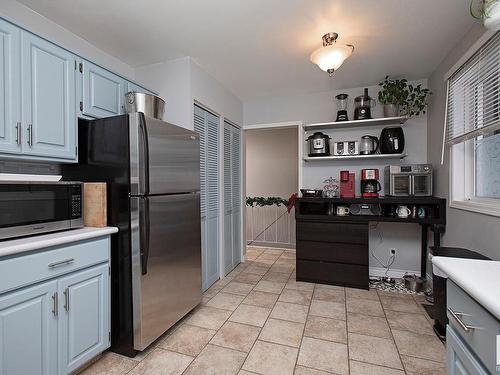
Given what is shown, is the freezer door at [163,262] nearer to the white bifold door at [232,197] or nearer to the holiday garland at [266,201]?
the white bifold door at [232,197]

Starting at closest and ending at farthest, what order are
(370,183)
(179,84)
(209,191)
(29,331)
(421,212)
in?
(29,331) → (179,84) → (421,212) → (209,191) → (370,183)

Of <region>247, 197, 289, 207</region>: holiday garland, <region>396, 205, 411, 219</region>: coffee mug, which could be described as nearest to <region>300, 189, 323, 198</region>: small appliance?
<region>396, 205, 411, 219</region>: coffee mug

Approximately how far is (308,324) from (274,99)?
3022mm

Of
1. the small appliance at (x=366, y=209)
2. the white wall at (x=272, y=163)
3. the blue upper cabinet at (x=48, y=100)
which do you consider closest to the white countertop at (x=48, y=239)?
the blue upper cabinet at (x=48, y=100)

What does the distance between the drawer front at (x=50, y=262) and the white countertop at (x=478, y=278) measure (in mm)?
1917

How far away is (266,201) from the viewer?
5113 mm

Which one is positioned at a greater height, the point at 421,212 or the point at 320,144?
the point at 320,144

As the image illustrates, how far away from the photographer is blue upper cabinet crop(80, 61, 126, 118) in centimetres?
189

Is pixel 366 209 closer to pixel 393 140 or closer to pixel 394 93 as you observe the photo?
pixel 393 140

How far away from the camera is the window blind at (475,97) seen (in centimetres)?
186

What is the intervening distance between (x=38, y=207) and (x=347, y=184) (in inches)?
120

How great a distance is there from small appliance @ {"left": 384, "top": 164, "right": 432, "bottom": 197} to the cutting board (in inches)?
115

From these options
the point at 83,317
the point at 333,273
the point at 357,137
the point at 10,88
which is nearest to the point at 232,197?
the point at 333,273

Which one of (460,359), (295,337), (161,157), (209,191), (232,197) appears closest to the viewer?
(460,359)
